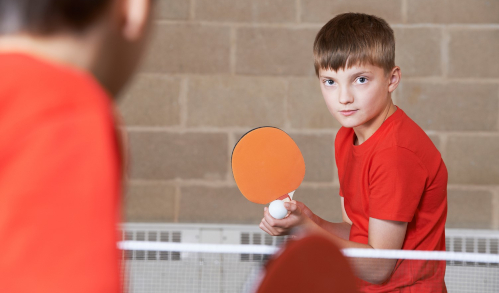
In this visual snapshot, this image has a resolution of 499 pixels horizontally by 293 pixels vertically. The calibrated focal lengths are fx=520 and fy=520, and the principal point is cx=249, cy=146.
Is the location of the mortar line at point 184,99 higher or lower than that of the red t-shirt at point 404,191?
higher

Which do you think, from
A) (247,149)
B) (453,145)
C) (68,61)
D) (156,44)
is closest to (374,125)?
(247,149)

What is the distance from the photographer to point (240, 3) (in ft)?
6.93

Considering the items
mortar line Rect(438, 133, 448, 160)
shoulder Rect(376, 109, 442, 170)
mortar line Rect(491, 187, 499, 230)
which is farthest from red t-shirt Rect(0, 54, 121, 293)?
mortar line Rect(491, 187, 499, 230)

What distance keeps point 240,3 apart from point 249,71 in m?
0.28

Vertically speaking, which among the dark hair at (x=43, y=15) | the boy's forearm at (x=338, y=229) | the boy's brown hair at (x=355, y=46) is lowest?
the boy's forearm at (x=338, y=229)

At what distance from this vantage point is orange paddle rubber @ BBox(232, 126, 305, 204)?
1.24 metres

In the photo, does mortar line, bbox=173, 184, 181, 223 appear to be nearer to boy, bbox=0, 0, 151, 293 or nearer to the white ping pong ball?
the white ping pong ball

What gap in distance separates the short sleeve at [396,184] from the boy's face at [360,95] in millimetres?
122

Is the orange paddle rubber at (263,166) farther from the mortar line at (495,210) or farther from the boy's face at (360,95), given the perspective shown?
Result: the mortar line at (495,210)

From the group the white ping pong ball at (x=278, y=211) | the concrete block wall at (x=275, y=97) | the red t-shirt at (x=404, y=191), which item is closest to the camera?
the red t-shirt at (x=404, y=191)

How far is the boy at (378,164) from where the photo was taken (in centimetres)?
105

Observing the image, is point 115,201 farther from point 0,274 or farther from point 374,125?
point 374,125

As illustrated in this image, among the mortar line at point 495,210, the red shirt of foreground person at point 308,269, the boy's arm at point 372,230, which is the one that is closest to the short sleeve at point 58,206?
the red shirt of foreground person at point 308,269

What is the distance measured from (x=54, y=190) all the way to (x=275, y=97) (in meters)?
1.86
